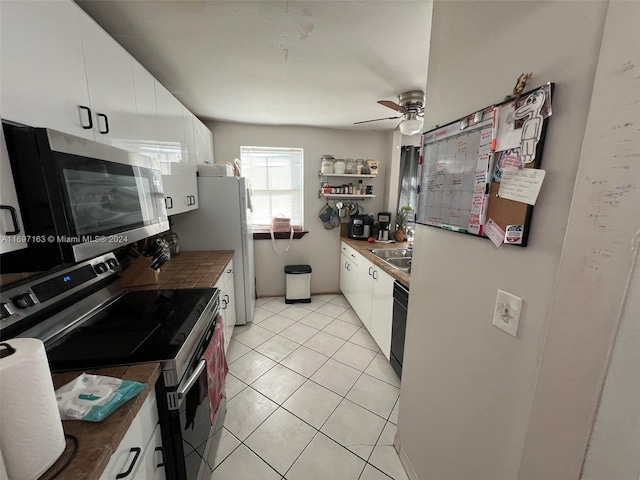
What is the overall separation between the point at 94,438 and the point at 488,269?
47.6 inches

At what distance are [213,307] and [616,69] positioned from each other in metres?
1.69

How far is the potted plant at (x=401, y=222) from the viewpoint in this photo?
3191 mm

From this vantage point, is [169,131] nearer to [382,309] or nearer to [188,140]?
[188,140]

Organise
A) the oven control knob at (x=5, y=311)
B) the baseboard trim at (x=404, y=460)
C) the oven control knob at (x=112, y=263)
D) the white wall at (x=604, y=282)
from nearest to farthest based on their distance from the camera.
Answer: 1. the white wall at (x=604, y=282)
2. the oven control knob at (x=5, y=311)
3. the baseboard trim at (x=404, y=460)
4. the oven control knob at (x=112, y=263)

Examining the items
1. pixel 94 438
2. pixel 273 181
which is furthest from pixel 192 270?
pixel 273 181

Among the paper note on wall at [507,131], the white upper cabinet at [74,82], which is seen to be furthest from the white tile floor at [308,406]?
the paper note on wall at [507,131]

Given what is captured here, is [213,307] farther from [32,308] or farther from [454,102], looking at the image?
[454,102]

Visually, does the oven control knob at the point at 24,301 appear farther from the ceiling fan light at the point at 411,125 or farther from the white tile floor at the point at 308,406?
the ceiling fan light at the point at 411,125

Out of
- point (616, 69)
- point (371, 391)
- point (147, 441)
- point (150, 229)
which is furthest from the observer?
point (371, 391)

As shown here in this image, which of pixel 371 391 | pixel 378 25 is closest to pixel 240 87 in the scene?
pixel 378 25

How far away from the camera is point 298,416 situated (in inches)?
66.6

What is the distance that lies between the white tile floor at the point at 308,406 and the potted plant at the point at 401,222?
124cm

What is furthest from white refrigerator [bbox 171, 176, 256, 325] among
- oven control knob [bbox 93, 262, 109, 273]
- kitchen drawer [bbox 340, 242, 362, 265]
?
kitchen drawer [bbox 340, 242, 362, 265]

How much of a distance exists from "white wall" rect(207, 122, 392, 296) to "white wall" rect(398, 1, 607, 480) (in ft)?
7.38
